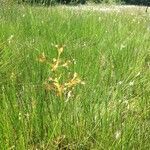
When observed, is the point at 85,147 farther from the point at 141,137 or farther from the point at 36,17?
the point at 36,17

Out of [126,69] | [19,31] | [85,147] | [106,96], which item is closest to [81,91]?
[106,96]

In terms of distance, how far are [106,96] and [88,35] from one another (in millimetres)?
2160

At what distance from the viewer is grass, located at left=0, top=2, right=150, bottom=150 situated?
6.65ft

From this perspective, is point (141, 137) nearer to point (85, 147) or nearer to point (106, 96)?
point (85, 147)

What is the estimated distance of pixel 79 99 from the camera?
91.1 inches

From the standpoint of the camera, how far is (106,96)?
2410 millimetres

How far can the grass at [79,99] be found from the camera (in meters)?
2.03

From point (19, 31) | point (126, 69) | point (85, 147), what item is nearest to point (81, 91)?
point (85, 147)

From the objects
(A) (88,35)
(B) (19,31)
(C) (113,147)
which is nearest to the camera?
(C) (113,147)

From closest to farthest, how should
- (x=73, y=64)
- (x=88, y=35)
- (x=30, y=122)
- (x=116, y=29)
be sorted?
1. (x=30, y=122)
2. (x=73, y=64)
3. (x=88, y=35)
4. (x=116, y=29)

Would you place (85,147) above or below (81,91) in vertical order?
below

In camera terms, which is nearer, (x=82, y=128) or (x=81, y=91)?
(x=82, y=128)

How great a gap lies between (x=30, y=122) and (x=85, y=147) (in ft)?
0.91

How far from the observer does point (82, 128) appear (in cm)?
216
